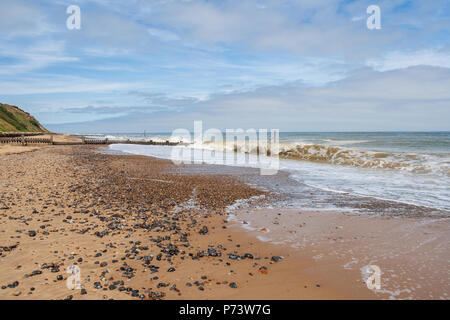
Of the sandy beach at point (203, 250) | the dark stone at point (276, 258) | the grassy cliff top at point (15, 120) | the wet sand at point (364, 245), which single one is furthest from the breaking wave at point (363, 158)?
the grassy cliff top at point (15, 120)

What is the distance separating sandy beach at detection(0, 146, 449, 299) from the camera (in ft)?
14.6

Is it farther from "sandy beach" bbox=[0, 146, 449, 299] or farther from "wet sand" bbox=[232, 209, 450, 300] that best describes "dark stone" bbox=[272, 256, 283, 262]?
"wet sand" bbox=[232, 209, 450, 300]

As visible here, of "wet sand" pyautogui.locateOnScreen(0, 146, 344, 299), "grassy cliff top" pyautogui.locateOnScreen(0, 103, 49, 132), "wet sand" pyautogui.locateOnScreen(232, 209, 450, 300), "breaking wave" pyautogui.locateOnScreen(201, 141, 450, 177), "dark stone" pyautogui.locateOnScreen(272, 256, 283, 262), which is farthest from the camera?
"grassy cliff top" pyautogui.locateOnScreen(0, 103, 49, 132)

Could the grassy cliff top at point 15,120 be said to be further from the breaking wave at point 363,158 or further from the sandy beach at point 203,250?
the sandy beach at point 203,250

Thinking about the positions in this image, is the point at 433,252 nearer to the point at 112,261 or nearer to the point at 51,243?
the point at 112,261

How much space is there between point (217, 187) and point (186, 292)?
866cm

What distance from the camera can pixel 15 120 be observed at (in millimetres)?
89500

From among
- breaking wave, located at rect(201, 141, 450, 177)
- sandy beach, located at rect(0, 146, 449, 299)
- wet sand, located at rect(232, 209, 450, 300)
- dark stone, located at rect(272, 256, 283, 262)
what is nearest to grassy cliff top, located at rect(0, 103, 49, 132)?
breaking wave, located at rect(201, 141, 450, 177)

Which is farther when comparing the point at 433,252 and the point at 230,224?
the point at 230,224

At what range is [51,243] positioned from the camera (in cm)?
595

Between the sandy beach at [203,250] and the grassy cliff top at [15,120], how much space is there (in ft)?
273

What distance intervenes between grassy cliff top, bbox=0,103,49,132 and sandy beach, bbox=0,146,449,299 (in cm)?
8334

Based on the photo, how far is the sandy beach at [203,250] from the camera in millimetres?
4449

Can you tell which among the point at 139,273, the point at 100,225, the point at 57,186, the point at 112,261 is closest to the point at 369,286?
the point at 139,273
